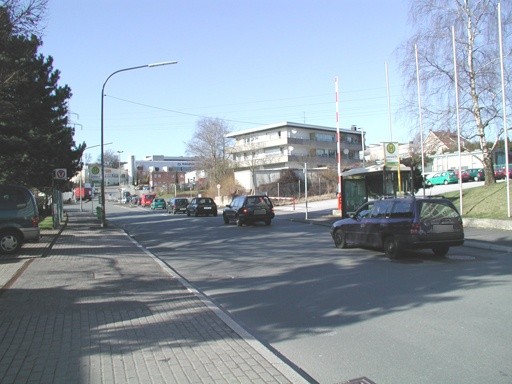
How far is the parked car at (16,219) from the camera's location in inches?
560

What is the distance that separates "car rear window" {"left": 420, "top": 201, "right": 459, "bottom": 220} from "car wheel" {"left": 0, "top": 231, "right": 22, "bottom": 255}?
11258mm

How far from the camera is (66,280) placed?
32.2 ft

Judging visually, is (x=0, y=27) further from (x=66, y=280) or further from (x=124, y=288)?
(x=124, y=288)

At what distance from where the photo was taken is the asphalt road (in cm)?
479

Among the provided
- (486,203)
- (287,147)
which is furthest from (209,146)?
(486,203)

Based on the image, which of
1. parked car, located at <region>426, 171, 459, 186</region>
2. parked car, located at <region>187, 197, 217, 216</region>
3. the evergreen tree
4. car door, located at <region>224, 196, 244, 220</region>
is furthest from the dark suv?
parked car, located at <region>426, 171, 459, 186</region>

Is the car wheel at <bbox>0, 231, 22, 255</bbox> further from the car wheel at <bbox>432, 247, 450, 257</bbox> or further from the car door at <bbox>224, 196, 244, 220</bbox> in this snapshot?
the car door at <bbox>224, 196, 244, 220</bbox>

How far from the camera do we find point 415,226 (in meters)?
11.8

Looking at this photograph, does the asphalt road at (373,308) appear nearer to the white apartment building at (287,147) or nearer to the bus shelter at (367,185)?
the bus shelter at (367,185)

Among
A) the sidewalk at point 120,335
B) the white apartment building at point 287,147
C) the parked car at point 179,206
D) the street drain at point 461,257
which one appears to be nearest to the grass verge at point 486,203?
the street drain at point 461,257

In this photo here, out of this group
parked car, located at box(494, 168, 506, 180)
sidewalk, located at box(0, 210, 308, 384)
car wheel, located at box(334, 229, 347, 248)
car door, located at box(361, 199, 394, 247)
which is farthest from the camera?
parked car, located at box(494, 168, 506, 180)

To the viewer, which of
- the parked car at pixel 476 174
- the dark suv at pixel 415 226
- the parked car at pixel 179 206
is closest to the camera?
the dark suv at pixel 415 226

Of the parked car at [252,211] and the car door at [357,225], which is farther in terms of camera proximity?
the parked car at [252,211]

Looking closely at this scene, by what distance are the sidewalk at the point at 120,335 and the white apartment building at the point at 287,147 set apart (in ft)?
214
